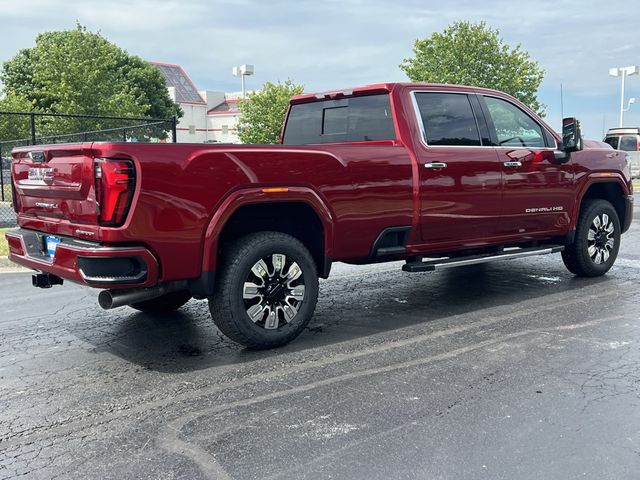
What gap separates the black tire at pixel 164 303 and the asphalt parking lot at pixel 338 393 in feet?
0.44

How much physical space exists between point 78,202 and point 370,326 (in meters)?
2.54

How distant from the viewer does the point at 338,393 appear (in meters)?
3.86


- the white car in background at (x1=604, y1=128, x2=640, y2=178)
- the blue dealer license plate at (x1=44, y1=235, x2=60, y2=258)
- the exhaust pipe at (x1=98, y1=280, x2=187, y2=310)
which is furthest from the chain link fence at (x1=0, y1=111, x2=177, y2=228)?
the white car in background at (x1=604, y1=128, x2=640, y2=178)

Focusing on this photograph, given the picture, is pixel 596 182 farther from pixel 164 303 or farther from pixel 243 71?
pixel 243 71

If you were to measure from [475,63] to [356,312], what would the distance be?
3538 centimetres

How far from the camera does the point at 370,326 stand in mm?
5418

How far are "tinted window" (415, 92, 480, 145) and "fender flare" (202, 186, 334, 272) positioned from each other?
4.59 feet

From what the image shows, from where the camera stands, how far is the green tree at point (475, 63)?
37.9m

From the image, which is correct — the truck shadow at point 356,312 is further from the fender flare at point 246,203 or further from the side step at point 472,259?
the fender flare at point 246,203

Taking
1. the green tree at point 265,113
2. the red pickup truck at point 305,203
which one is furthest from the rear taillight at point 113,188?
the green tree at point 265,113

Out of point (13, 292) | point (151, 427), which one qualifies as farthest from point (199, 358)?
point (13, 292)

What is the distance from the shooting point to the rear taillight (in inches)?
154

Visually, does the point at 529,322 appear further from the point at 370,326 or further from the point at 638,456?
the point at 638,456

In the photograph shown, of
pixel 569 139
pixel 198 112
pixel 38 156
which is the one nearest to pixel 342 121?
pixel 569 139
